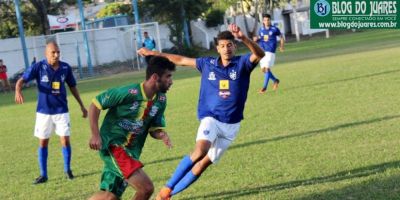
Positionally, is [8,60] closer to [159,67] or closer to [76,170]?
[76,170]

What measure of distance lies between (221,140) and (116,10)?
50.3 m

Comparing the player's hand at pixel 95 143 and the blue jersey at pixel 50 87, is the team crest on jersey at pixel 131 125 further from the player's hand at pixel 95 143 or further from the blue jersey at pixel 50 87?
the blue jersey at pixel 50 87

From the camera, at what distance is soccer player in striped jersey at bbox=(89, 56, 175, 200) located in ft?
17.2

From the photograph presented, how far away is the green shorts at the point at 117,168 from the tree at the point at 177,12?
3639cm

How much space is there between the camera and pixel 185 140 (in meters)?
10.6

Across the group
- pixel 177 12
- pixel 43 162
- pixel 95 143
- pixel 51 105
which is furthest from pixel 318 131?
pixel 177 12

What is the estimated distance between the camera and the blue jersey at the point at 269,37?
55.1 ft

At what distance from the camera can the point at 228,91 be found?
6.77m

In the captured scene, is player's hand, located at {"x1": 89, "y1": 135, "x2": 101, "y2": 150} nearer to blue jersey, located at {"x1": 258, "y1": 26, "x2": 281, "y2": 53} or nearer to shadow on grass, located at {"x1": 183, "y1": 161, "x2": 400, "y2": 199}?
shadow on grass, located at {"x1": 183, "y1": 161, "x2": 400, "y2": 199}

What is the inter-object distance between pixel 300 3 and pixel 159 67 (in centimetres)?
6313

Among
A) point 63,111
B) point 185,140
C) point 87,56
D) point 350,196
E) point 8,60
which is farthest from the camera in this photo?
point 8,60

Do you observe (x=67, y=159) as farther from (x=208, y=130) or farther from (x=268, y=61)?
(x=268, y=61)

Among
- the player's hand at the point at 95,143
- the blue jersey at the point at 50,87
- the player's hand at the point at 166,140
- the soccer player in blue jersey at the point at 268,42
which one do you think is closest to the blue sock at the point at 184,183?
the player's hand at the point at 166,140

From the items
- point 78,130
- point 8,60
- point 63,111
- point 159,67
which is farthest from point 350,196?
point 8,60
